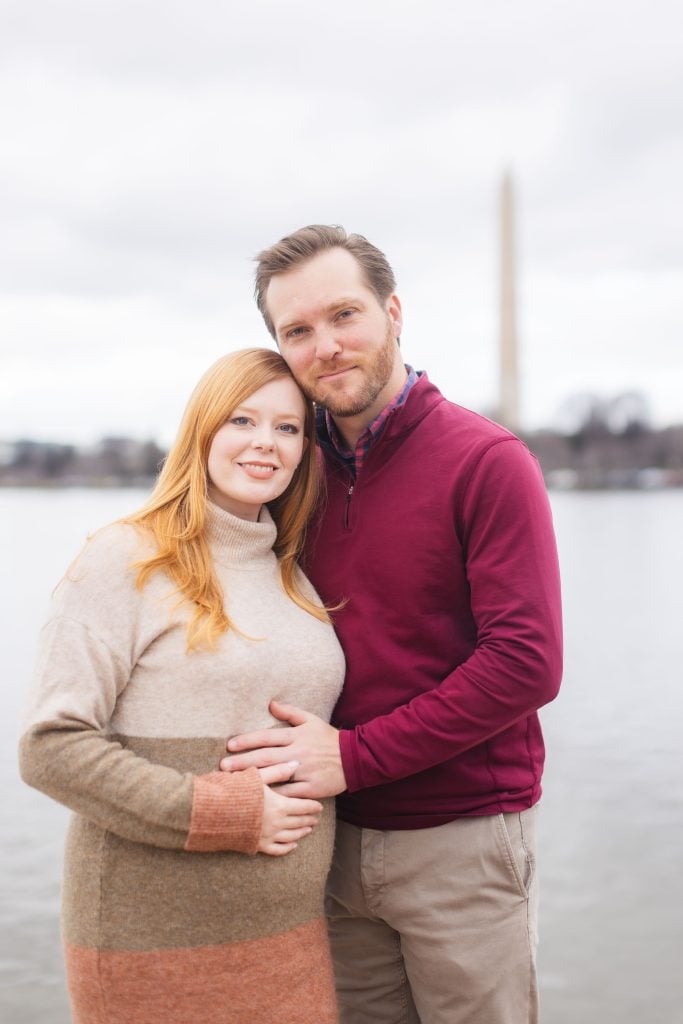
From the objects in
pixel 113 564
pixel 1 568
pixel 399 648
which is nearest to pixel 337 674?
pixel 399 648

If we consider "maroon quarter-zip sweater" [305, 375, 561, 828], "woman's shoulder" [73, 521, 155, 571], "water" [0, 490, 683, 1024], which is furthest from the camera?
"water" [0, 490, 683, 1024]

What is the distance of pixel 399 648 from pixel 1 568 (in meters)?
21.5

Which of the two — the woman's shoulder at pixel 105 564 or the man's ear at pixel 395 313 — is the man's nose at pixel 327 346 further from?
the woman's shoulder at pixel 105 564

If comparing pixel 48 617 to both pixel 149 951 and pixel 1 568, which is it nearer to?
pixel 149 951

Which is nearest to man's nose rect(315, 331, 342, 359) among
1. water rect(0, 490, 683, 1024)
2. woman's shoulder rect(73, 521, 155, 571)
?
woman's shoulder rect(73, 521, 155, 571)

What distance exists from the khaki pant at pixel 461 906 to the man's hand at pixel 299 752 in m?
0.27

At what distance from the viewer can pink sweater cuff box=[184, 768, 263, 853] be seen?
2047 mm

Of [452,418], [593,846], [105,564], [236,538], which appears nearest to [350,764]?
[236,538]

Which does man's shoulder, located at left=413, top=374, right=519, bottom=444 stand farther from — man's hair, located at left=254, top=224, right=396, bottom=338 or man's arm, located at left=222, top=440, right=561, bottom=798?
man's hair, located at left=254, top=224, right=396, bottom=338

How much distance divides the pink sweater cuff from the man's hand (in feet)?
0.15

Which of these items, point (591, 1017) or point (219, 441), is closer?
point (219, 441)

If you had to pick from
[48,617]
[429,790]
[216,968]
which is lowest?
[216,968]

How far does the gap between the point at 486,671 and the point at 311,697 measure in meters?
0.39

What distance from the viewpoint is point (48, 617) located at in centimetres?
209
